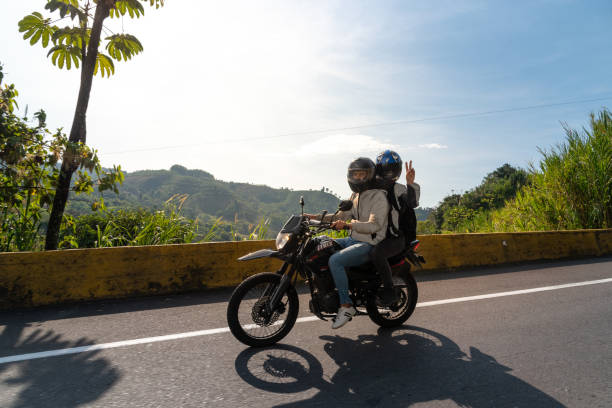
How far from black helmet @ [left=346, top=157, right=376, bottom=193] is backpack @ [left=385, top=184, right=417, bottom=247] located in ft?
0.86

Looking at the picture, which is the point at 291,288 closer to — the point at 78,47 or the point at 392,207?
the point at 392,207

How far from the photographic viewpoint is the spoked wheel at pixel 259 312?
149 inches

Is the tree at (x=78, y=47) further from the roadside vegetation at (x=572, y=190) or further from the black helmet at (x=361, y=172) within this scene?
the roadside vegetation at (x=572, y=190)

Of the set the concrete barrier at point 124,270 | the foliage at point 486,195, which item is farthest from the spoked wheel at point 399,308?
the foliage at point 486,195

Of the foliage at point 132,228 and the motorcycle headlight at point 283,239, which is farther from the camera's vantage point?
the foliage at point 132,228

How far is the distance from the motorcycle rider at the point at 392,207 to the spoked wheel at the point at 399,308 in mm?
241

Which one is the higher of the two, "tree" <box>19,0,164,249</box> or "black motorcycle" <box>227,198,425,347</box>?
"tree" <box>19,0,164,249</box>

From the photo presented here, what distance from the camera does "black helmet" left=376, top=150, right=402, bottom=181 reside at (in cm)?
439

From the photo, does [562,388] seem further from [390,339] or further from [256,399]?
[256,399]

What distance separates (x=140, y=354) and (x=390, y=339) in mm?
2342

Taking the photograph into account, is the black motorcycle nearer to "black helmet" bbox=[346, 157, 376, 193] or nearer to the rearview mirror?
the rearview mirror

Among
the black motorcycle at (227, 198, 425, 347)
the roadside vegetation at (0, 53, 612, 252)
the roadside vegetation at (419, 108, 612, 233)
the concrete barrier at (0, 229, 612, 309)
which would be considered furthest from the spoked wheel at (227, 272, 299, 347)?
the roadside vegetation at (419, 108, 612, 233)

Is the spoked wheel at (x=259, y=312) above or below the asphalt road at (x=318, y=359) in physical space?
above

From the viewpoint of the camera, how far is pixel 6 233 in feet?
21.3
